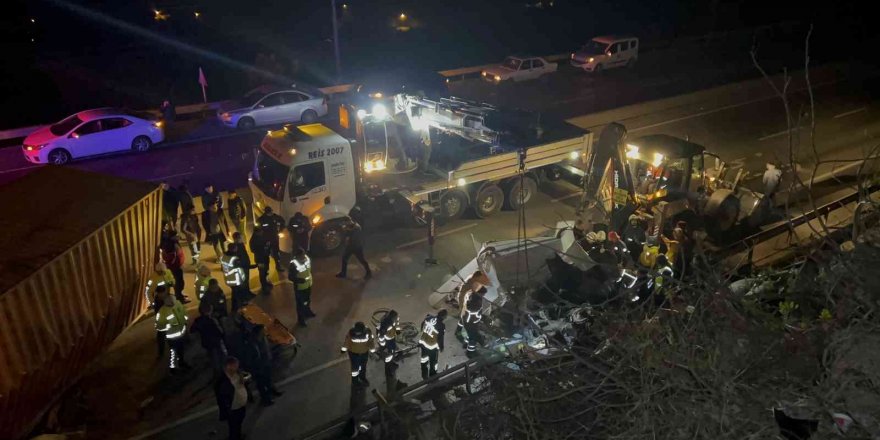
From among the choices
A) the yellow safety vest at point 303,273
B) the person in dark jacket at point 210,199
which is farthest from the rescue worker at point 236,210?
the yellow safety vest at point 303,273

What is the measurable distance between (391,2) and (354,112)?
3232 centimetres

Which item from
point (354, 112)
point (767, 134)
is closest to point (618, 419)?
point (354, 112)

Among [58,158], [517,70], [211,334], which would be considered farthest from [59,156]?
[517,70]

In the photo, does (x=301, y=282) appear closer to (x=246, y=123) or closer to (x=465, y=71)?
(x=246, y=123)

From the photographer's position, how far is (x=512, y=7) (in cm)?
4519

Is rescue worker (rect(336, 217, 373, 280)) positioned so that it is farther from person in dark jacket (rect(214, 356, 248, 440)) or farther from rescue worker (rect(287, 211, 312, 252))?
person in dark jacket (rect(214, 356, 248, 440))

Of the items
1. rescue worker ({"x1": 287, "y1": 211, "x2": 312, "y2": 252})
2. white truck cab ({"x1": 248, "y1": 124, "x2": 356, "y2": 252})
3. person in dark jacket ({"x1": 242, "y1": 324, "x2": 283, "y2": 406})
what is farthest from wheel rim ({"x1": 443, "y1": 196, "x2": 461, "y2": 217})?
person in dark jacket ({"x1": 242, "y1": 324, "x2": 283, "y2": 406})

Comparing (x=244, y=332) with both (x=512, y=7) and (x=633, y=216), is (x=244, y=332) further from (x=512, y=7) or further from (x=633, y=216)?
(x=512, y=7)

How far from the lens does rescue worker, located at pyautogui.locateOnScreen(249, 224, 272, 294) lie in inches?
419

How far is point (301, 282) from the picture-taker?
32.1 ft

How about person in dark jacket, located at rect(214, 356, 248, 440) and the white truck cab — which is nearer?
person in dark jacket, located at rect(214, 356, 248, 440)

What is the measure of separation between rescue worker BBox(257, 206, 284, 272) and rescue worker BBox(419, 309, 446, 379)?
377cm

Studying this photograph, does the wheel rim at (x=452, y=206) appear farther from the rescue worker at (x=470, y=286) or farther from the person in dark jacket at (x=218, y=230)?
the person in dark jacket at (x=218, y=230)

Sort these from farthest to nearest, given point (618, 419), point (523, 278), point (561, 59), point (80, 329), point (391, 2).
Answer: point (391, 2) → point (561, 59) → point (523, 278) → point (80, 329) → point (618, 419)
